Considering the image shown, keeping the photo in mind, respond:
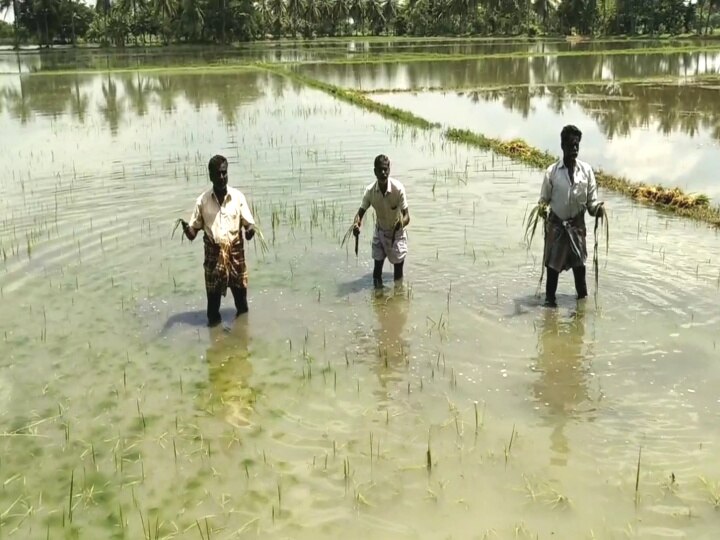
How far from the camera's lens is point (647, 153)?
11797mm

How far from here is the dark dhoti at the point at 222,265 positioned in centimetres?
536

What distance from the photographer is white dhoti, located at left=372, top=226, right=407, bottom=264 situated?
6176 mm

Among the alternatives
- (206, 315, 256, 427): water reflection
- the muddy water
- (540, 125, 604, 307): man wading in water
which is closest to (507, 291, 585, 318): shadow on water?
(540, 125, 604, 307): man wading in water

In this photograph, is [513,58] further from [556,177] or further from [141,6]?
[141,6]

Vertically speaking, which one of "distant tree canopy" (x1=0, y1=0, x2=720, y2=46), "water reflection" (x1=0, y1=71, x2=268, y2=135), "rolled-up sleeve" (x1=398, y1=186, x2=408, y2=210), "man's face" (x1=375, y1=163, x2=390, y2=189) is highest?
"distant tree canopy" (x1=0, y1=0, x2=720, y2=46)

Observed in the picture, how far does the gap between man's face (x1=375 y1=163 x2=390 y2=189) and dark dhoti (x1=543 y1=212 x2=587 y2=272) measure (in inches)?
52.1

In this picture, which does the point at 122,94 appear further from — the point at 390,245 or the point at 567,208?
the point at 567,208

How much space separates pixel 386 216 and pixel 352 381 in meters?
1.85

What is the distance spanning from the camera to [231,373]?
488 centimetres

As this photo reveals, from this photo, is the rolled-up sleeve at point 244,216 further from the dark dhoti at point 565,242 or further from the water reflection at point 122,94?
the water reflection at point 122,94

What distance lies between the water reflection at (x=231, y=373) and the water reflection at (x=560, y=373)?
5.77ft

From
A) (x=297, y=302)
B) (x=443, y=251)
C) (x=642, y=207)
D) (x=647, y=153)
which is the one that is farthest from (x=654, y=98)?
(x=297, y=302)

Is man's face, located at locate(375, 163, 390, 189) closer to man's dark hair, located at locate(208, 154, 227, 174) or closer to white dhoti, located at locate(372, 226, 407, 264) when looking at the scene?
white dhoti, located at locate(372, 226, 407, 264)

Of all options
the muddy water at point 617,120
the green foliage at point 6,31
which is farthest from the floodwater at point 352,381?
the green foliage at point 6,31
